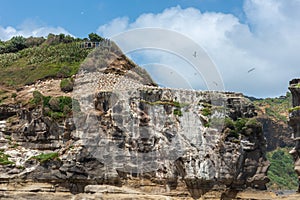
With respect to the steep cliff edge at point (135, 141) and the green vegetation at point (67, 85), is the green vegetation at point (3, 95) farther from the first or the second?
the green vegetation at point (67, 85)

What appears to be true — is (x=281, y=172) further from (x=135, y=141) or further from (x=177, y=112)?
(x=135, y=141)

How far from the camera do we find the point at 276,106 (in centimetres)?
11606

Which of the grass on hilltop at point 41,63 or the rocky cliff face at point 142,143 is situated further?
the grass on hilltop at point 41,63

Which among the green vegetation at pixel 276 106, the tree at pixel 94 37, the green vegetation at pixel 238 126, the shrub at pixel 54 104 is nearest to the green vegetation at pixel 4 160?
the shrub at pixel 54 104

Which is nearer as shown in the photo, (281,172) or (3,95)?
(3,95)

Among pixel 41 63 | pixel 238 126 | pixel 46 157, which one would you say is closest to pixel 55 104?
pixel 46 157

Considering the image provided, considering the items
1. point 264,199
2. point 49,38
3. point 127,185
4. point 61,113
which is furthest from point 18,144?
point 49,38

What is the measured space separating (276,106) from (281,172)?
74.1 ft

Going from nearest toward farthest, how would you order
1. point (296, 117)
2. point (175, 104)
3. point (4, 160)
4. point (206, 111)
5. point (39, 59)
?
1. point (4, 160)
2. point (296, 117)
3. point (175, 104)
4. point (206, 111)
5. point (39, 59)

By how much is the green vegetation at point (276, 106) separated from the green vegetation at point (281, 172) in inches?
272

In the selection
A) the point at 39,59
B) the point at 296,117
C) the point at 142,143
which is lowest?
the point at 142,143

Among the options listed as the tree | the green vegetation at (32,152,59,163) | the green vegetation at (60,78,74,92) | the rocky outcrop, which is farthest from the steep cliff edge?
the tree

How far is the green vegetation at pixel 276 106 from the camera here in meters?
109

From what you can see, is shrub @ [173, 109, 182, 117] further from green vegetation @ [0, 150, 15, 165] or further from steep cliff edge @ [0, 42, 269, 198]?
green vegetation @ [0, 150, 15, 165]
